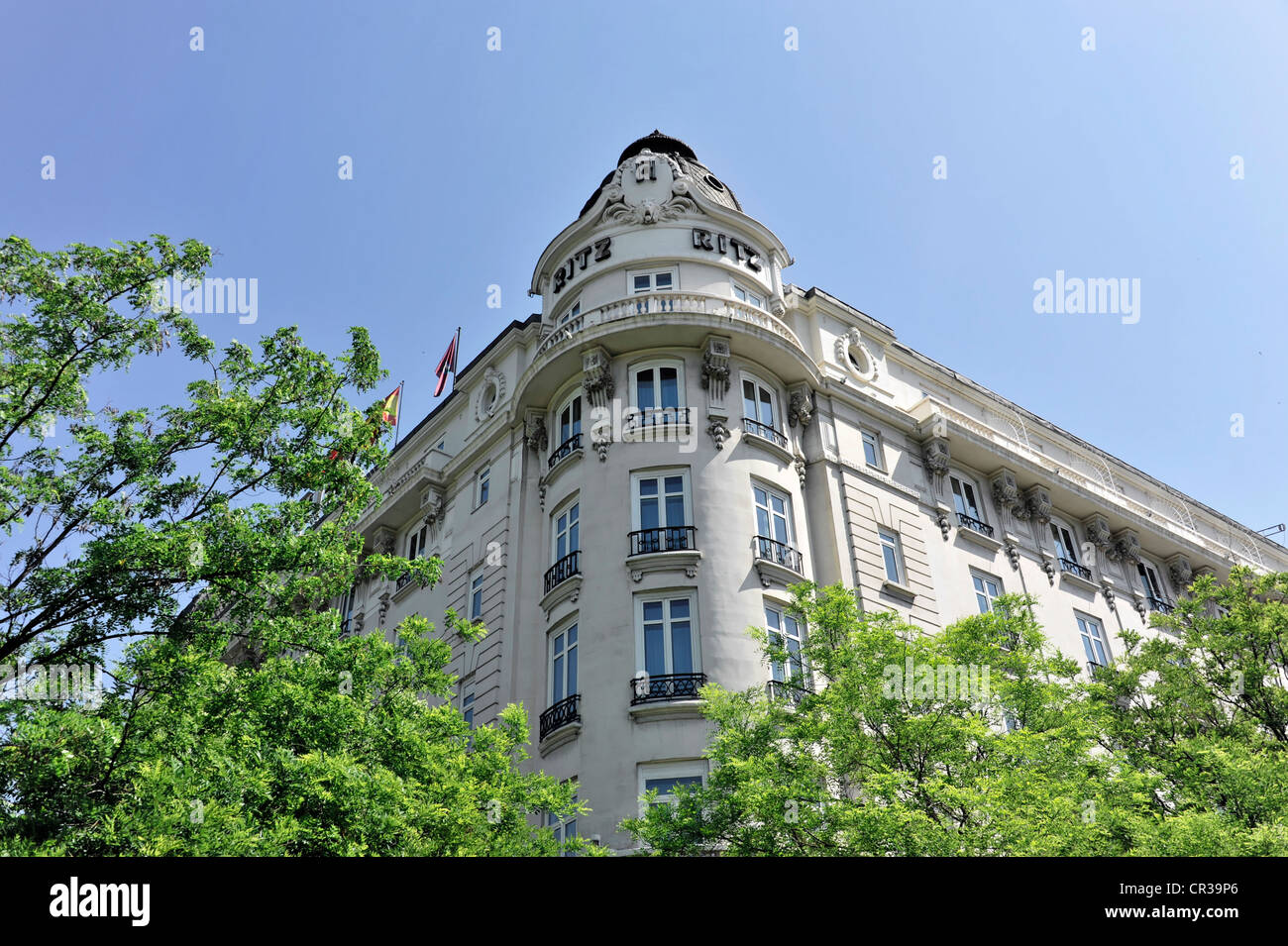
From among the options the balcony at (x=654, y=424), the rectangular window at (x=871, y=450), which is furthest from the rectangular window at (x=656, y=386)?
the rectangular window at (x=871, y=450)

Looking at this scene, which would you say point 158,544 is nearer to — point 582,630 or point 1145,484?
point 582,630

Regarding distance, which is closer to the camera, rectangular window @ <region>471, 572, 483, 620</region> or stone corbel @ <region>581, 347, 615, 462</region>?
stone corbel @ <region>581, 347, 615, 462</region>

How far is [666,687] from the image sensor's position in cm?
2589

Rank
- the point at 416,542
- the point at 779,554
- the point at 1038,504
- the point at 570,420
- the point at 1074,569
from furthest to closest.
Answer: the point at 416,542 → the point at 1074,569 → the point at 1038,504 → the point at 570,420 → the point at 779,554

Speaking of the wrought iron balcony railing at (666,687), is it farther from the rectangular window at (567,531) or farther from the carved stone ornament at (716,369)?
the carved stone ornament at (716,369)

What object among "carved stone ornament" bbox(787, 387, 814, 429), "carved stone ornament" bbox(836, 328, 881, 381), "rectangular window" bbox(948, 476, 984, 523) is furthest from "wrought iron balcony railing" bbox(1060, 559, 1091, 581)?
"carved stone ornament" bbox(787, 387, 814, 429)

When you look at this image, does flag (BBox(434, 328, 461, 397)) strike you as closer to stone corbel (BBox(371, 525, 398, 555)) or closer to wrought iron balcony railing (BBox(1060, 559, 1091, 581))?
stone corbel (BBox(371, 525, 398, 555))

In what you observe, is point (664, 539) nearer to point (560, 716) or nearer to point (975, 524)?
point (560, 716)

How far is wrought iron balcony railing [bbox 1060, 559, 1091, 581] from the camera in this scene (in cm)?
3953

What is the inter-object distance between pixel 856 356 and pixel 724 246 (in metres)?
7.05

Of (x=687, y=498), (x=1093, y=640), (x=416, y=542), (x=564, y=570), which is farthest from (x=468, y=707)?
(x=1093, y=640)

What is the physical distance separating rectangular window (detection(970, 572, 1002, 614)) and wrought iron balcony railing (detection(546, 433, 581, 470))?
1526cm

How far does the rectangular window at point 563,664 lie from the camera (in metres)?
27.9
